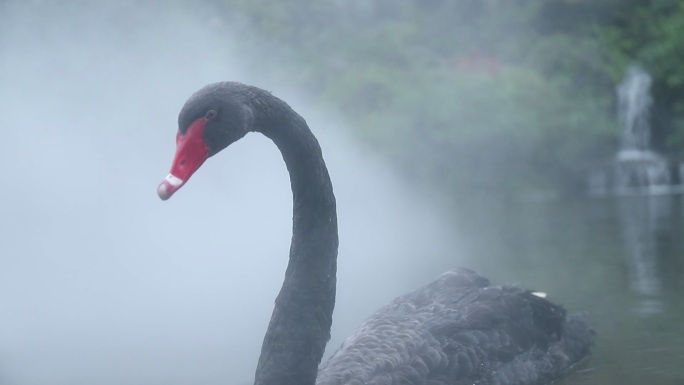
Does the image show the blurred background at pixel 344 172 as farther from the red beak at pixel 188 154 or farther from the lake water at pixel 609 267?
the red beak at pixel 188 154

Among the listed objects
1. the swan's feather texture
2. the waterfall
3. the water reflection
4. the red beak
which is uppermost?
the waterfall

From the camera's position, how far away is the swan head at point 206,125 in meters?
2.45

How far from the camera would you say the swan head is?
245 cm

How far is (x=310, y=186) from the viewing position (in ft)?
9.45

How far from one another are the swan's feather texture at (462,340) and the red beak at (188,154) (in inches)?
38.4

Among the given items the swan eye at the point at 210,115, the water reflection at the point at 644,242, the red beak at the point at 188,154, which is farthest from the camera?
the water reflection at the point at 644,242

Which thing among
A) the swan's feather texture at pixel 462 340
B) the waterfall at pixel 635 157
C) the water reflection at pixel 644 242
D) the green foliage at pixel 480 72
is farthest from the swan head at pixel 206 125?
the waterfall at pixel 635 157

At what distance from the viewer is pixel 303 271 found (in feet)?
9.48

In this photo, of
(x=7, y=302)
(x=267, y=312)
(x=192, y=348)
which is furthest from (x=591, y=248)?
(x=7, y=302)

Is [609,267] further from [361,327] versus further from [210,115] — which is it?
[210,115]

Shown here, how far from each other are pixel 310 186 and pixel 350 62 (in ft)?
37.2

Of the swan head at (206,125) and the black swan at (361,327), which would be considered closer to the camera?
the swan head at (206,125)

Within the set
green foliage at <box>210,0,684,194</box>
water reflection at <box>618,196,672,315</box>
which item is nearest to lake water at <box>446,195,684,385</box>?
water reflection at <box>618,196,672,315</box>

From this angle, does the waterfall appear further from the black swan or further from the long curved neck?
the long curved neck
